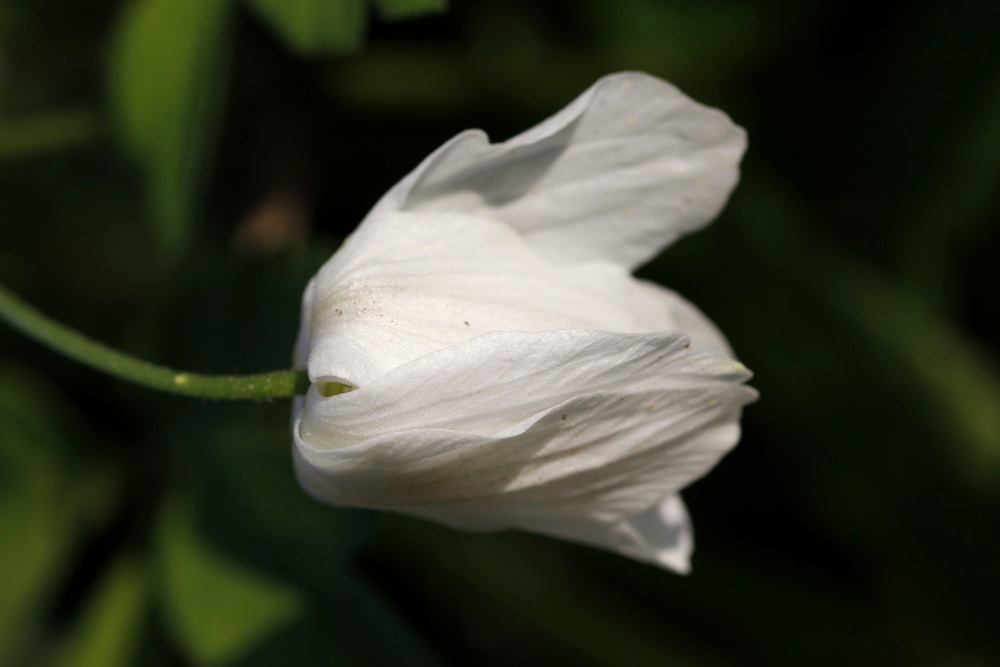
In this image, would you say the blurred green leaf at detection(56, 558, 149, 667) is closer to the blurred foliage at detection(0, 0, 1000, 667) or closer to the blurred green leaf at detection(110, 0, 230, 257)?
the blurred foliage at detection(0, 0, 1000, 667)

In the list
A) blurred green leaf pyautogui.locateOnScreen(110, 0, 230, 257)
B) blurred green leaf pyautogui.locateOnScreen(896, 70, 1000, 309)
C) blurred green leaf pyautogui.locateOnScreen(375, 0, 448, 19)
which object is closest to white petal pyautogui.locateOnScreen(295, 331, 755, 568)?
blurred green leaf pyautogui.locateOnScreen(375, 0, 448, 19)

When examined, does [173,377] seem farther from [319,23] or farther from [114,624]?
[114,624]

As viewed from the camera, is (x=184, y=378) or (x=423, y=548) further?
(x=423, y=548)

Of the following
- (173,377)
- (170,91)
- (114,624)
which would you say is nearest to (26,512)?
(114,624)

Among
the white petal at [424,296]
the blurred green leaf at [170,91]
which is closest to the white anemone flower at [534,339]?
the white petal at [424,296]

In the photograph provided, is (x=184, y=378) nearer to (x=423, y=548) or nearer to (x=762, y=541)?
(x=423, y=548)

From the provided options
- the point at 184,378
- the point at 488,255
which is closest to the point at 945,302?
the point at 488,255

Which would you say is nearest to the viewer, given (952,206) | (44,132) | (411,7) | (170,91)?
(411,7)
